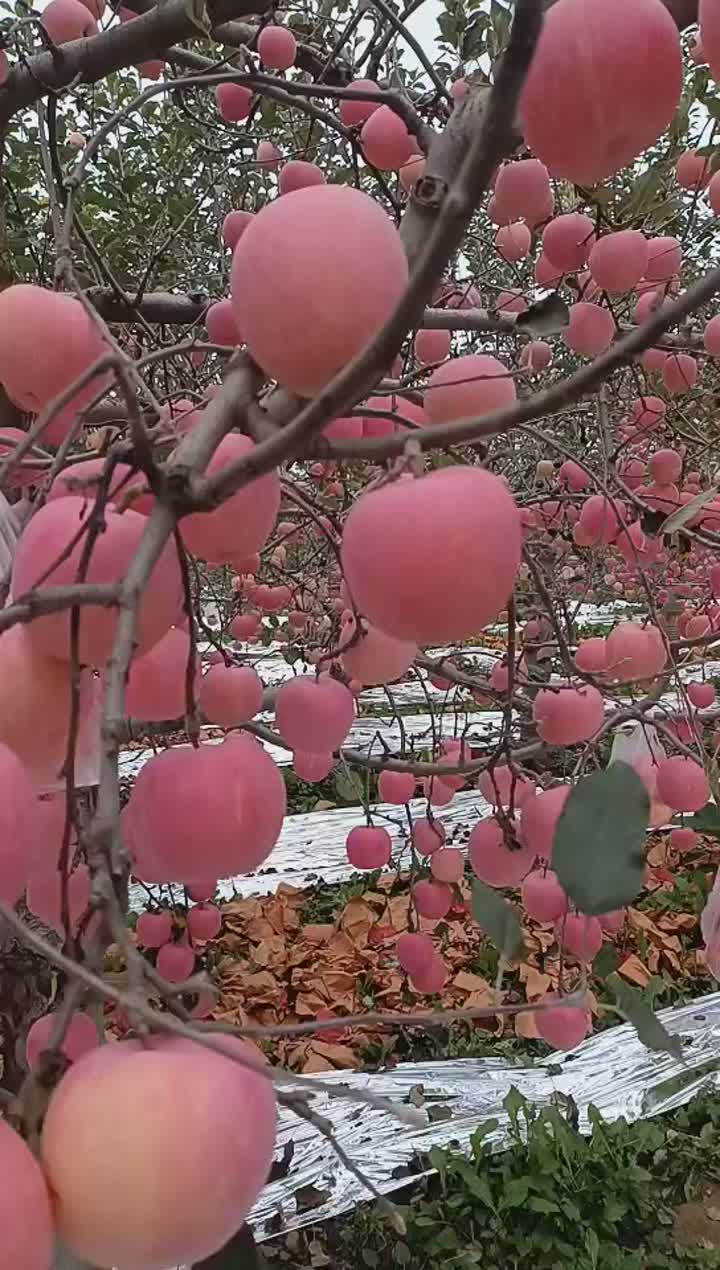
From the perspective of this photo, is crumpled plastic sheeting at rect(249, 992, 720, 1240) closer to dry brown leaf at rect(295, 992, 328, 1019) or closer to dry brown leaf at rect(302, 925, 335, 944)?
dry brown leaf at rect(295, 992, 328, 1019)

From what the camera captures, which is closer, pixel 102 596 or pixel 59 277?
pixel 102 596

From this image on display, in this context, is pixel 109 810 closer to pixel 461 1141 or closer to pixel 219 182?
pixel 461 1141

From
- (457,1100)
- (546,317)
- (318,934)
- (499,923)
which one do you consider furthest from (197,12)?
(318,934)

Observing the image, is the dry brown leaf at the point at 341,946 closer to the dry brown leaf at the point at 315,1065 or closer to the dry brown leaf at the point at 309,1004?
the dry brown leaf at the point at 309,1004

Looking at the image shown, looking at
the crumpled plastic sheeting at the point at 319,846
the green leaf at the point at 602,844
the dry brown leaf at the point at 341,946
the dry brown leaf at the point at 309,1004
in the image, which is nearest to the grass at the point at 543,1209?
the dry brown leaf at the point at 309,1004

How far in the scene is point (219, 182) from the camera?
2.69 m

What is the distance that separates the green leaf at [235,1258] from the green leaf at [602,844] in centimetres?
24

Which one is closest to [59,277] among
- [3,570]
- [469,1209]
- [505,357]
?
[3,570]

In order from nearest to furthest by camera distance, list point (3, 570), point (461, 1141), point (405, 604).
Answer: point (405, 604)
point (3, 570)
point (461, 1141)

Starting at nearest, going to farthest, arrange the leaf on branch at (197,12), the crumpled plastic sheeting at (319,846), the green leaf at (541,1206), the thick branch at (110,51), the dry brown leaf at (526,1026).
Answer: the leaf on branch at (197,12) < the thick branch at (110,51) < the green leaf at (541,1206) < the dry brown leaf at (526,1026) < the crumpled plastic sheeting at (319,846)

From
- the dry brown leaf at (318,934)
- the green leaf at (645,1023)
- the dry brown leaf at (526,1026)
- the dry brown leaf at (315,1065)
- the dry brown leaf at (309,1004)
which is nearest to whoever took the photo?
the green leaf at (645,1023)

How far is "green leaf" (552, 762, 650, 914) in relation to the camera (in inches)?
14.9

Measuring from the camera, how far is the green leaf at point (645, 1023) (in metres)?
0.44

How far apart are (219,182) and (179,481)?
258 cm
